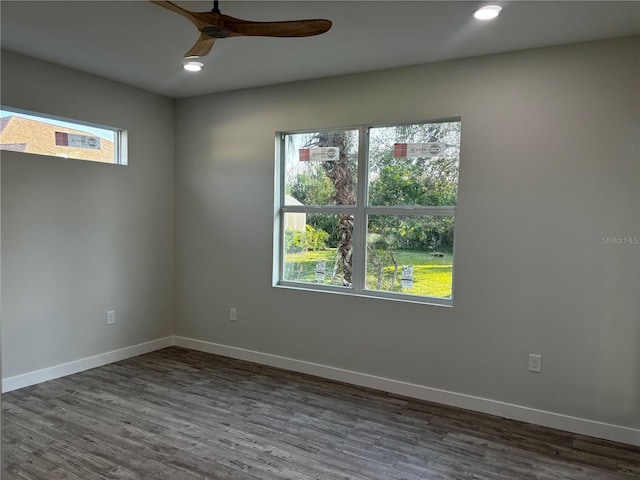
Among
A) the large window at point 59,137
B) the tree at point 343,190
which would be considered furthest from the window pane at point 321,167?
the large window at point 59,137

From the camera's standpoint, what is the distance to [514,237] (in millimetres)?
3205

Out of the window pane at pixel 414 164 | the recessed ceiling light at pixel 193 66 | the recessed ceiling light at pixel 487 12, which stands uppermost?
the recessed ceiling light at pixel 487 12

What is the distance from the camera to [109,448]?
8.84ft

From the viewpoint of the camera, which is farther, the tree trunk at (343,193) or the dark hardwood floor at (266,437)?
the tree trunk at (343,193)

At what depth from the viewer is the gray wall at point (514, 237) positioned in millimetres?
2914

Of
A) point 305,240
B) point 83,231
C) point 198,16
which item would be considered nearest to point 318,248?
point 305,240

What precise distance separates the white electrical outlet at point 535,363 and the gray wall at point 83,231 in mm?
3502

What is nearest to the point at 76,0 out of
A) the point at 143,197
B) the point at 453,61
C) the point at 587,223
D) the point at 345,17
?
the point at 345,17

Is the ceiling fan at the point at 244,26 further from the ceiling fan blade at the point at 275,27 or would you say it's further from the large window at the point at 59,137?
the large window at the point at 59,137

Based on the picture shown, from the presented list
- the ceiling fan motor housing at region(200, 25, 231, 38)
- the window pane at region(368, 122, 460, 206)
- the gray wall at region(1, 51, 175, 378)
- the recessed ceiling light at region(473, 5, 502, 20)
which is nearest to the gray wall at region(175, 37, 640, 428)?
the window pane at region(368, 122, 460, 206)

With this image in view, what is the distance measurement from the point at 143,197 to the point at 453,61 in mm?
3100

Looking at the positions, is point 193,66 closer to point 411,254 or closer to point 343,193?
point 343,193

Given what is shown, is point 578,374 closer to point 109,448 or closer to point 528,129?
point 528,129

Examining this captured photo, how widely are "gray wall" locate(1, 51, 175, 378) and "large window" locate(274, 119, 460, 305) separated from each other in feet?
4.44
